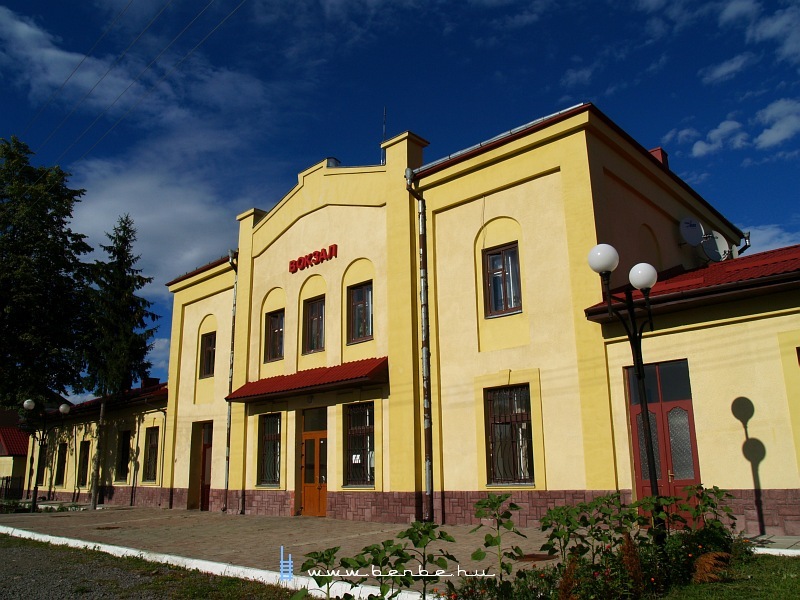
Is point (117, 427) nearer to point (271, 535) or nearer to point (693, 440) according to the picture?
point (271, 535)

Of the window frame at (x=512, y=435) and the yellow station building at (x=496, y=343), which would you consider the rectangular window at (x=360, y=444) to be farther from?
the window frame at (x=512, y=435)

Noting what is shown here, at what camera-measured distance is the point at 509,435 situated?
13.6 metres

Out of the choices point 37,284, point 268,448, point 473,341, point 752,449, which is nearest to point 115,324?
point 37,284

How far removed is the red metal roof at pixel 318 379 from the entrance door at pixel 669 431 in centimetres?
581

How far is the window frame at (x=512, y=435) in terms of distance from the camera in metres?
13.2

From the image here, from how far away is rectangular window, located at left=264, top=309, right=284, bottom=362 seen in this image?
1962 cm

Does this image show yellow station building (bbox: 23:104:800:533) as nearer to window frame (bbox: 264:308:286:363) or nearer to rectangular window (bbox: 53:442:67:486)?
window frame (bbox: 264:308:286:363)

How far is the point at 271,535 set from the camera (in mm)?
13008

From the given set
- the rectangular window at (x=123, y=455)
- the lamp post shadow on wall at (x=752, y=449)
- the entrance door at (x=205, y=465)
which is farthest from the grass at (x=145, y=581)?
the rectangular window at (x=123, y=455)

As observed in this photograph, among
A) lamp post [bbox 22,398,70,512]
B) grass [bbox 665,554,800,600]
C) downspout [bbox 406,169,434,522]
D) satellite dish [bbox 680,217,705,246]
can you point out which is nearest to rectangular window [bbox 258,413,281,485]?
downspout [bbox 406,169,434,522]

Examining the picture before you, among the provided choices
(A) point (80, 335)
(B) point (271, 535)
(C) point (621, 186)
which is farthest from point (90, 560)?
(A) point (80, 335)

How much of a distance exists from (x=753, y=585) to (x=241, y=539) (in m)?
9.00

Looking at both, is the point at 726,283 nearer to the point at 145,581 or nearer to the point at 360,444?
the point at 360,444

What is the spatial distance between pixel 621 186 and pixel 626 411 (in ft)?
17.5
